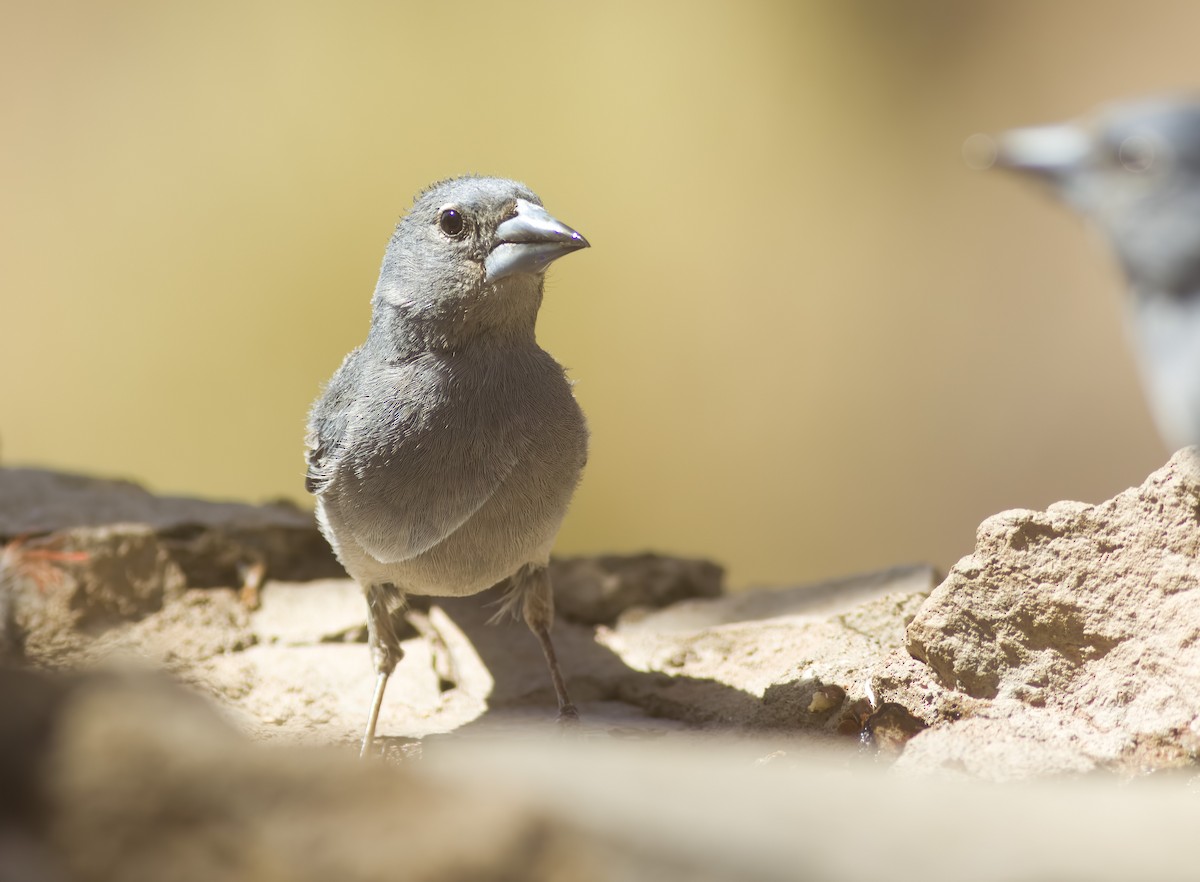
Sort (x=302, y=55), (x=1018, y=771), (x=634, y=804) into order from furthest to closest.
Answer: (x=302, y=55) → (x=1018, y=771) → (x=634, y=804)

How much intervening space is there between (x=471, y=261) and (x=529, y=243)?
26 centimetres

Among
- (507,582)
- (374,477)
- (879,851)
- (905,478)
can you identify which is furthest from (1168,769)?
(905,478)

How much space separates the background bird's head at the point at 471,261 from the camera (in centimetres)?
358

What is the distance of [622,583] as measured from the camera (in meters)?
5.12

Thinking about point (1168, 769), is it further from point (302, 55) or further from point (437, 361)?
point (302, 55)

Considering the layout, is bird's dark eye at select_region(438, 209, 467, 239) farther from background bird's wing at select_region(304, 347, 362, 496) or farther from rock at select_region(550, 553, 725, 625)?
rock at select_region(550, 553, 725, 625)

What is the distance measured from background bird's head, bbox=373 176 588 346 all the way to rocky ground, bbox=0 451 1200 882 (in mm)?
1409

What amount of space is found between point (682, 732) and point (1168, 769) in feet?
4.78

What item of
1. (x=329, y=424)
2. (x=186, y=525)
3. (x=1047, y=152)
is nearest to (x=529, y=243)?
(x=329, y=424)

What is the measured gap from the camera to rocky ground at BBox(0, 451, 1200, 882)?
4.92 feet

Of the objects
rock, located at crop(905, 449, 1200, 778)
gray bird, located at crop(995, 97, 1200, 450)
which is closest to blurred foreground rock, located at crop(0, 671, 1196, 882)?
rock, located at crop(905, 449, 1200, 778)

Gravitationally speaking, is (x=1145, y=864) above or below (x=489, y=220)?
below

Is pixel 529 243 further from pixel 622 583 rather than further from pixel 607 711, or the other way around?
pixel 622 583

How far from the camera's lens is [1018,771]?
2.44 meters
